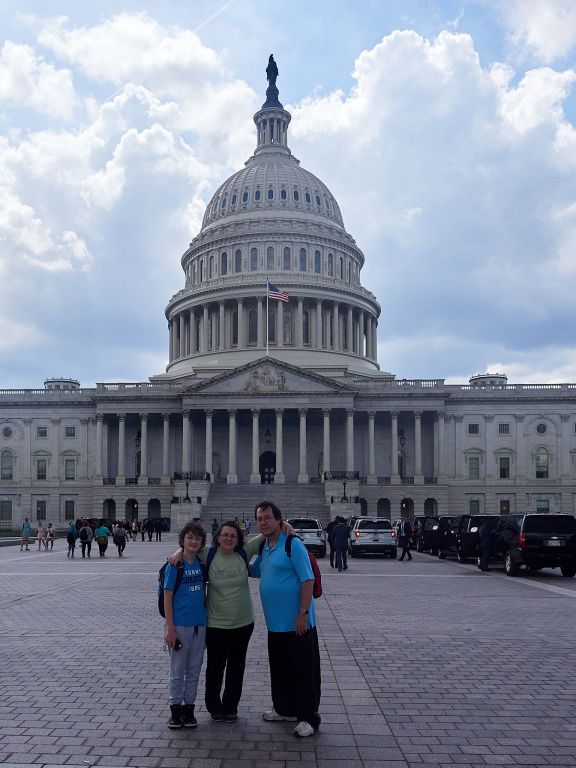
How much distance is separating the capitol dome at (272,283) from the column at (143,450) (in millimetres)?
9695

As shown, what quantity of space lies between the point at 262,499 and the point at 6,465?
30.4 metres

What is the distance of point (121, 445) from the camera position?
3312 inches

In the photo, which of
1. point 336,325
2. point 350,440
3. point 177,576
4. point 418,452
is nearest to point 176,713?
point 177,576

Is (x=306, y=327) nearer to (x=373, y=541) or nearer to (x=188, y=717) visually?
(x=373, y=541)

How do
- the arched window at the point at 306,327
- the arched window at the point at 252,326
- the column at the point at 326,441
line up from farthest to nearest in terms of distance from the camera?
1. the arched window at the point at 306,327
2. the arched window at the point at 252,326
3. the column at the point at 326,441

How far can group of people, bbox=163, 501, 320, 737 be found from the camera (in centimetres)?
859

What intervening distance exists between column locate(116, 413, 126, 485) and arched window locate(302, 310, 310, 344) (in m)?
23.1

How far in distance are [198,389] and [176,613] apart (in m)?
71.0

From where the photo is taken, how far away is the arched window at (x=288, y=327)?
94.8 metres

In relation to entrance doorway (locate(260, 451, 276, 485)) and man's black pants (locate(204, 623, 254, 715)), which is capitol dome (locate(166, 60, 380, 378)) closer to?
entrance doorway (locate(260, 451, 276, 485))

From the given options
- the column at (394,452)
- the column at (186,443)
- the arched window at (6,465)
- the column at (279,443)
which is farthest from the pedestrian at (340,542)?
the arched window at (6,465)

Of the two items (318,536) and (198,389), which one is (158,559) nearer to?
(318,536)

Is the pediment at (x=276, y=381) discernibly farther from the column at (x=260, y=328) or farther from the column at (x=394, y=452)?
the column at (x=260, y=328)

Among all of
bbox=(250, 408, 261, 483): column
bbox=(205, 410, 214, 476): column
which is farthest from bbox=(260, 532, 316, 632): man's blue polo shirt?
bbox=(205, 410, 214, 476): column
